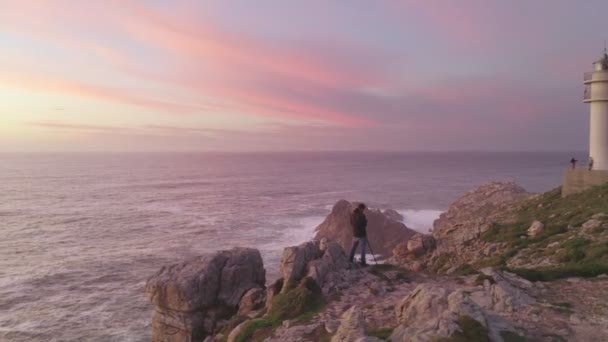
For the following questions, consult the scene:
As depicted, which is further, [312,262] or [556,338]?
[312,262]

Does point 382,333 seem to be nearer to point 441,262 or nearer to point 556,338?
point 556,338

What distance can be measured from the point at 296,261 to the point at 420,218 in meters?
61.6

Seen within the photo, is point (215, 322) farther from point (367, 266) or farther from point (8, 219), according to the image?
point (8, 219)

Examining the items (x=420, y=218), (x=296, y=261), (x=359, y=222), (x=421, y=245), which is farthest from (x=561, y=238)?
(x=420, y=218)

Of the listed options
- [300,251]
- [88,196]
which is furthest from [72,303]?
[88,196]

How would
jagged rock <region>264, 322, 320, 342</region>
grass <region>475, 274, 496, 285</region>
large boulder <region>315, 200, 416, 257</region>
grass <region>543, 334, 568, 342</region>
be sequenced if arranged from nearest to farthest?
grass <region>543, 334, 568, 342</region> < jagged rock <region>264, 322, 320, 342</region> < grass <region>475, 274, 496, 285</region> < large boulder <region>315, 200, 416, 257</region>

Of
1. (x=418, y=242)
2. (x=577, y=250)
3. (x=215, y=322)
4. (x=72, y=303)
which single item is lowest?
(x=72, y=303)

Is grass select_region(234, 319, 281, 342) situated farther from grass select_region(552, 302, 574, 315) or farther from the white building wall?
the white building wall

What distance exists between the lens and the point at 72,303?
3419 centimetres

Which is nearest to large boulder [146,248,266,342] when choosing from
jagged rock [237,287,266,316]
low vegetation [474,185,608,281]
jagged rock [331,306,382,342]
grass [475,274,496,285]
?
jagged rock [237,287,266,316]

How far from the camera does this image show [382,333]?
1105cm

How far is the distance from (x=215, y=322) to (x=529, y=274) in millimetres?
13538

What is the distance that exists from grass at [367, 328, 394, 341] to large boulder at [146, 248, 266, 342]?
9.72m

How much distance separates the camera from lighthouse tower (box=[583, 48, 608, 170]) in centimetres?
3203
